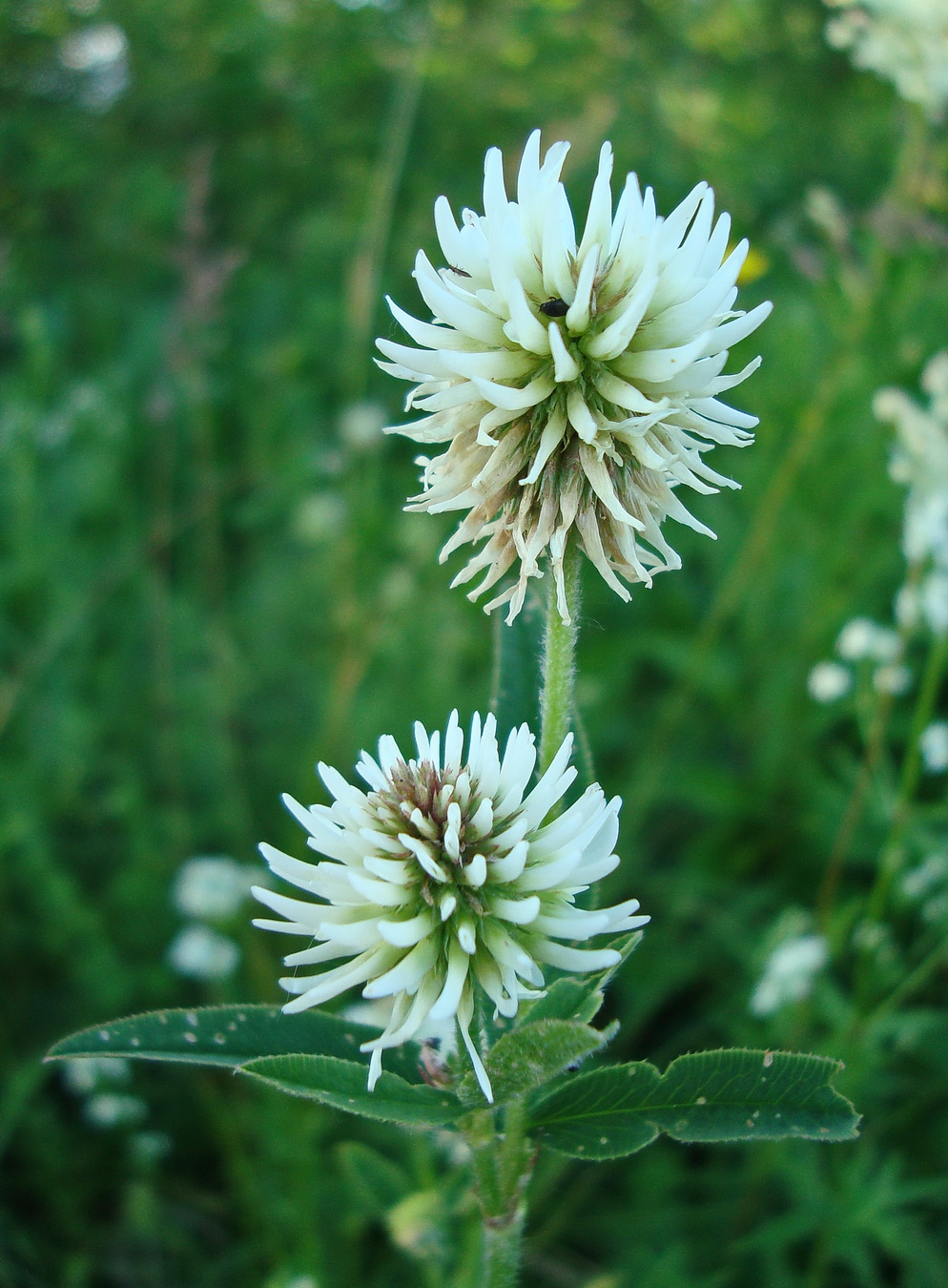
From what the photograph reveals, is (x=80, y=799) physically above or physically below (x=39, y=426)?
below

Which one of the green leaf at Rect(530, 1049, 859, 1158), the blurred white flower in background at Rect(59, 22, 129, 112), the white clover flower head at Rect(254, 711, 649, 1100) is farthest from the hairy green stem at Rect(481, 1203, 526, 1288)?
the blurred white flower in background at Rect(59, 22, 129, 112)

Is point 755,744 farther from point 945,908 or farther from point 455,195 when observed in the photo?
point 455,195

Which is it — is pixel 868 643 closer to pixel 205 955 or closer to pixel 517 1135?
pixel 517 1135

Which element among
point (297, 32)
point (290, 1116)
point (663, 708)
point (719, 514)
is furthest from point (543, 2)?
point (290, 1116)

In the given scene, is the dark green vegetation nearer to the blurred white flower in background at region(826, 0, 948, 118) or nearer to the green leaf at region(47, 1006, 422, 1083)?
the blurred white flower in background at region(826, 0, 948, 118)

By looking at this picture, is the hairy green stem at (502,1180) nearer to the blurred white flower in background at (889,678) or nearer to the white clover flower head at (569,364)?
the white clover flower head at (569,364)
